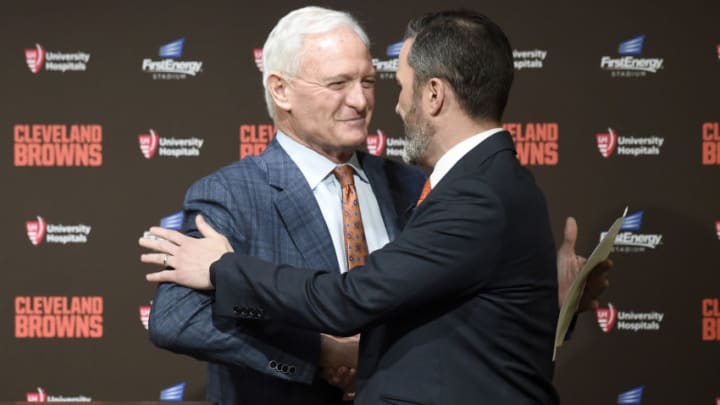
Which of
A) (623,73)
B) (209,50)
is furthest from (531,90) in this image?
(209,50)

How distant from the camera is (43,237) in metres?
4.07

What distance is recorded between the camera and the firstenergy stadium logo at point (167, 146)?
405cm

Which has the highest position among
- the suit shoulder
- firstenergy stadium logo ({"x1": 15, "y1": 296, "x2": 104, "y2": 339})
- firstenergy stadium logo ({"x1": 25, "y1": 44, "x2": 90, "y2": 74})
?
firstenergy stadium logo ({"x1": 25, "y1": 44, "x2": 90, "y2": 74})

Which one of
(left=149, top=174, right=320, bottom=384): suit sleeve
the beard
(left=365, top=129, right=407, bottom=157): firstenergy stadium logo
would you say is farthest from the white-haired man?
(left=365, top=129, right=407, bottom=157): firstenergy stadium logo

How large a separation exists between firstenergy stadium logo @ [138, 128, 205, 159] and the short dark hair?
8.31 ft

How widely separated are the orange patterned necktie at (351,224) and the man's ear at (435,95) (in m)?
0.43

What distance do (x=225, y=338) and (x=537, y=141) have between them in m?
2.66

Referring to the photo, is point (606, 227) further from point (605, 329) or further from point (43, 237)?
point (43, 237)

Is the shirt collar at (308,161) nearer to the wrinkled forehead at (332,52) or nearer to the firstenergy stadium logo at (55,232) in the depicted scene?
the wrinkled forehead at (332,52)

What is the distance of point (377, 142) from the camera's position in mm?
4066

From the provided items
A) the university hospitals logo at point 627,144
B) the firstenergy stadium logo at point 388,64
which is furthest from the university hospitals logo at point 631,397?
the firstenergy stadium logo at point 388,64

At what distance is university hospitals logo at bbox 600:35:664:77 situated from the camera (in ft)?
13.1

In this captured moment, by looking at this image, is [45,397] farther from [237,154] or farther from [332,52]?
[332,52]

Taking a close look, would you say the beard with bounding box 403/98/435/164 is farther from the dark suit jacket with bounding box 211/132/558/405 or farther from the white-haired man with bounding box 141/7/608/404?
the white-haired man with bounding box 141/7/608/404
